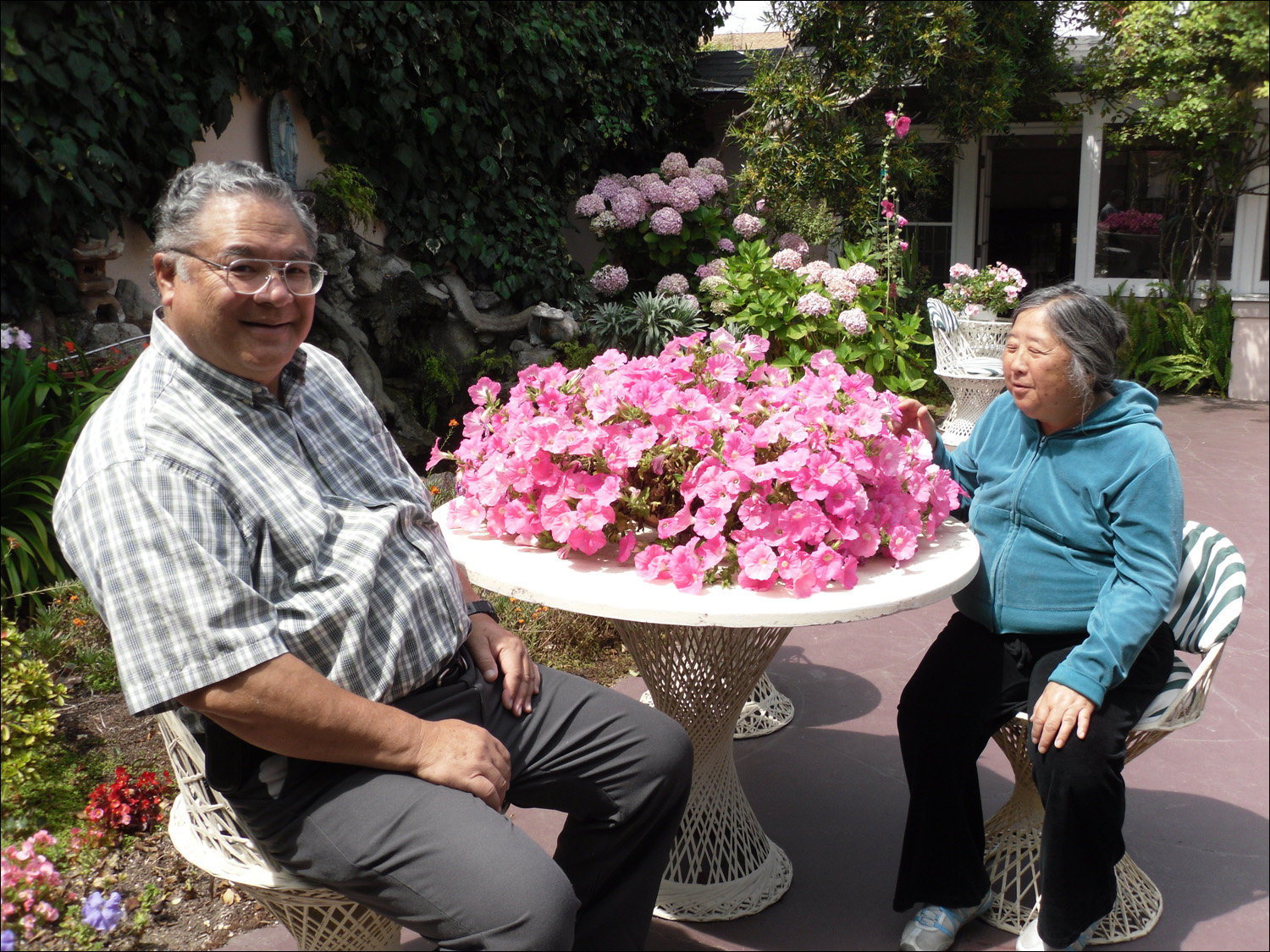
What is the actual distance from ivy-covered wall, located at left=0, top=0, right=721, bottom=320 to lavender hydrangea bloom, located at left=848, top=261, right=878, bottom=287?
2.06m

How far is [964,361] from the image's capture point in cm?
696

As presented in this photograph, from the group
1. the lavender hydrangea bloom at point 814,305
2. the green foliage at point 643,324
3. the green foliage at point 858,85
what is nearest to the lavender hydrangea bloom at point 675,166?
the green foliage at point 858,85

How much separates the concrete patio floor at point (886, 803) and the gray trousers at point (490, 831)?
1.61 feet

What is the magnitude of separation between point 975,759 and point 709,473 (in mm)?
878

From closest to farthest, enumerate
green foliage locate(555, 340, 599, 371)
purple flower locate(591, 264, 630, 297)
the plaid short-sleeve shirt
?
1. the plaid short-sleeve shirt
2. green foliage locate(555, 340, 599, 371)
3. purple flower locate(591, 264, 630, 297)

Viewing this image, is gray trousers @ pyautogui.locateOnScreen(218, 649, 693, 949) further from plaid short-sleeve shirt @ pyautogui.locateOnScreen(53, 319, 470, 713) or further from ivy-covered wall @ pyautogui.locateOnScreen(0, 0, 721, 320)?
ivy-covered wall @ pyautogui.locateOnScreen(0, 0, 721, 320)

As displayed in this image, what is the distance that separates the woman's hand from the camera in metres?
2.21

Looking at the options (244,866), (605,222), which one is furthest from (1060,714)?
(605,222)

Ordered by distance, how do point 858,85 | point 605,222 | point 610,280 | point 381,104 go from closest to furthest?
point 381,104 → point 610,280 → point 605,222 → point 858,85

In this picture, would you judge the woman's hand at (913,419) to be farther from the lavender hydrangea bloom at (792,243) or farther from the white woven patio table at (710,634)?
the lavender hydrangea bloom at (792,243)

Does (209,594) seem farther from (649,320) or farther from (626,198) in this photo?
(626,198)

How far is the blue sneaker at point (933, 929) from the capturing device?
6.68ft

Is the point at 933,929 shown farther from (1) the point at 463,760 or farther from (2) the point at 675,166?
(2) the point at 675,166

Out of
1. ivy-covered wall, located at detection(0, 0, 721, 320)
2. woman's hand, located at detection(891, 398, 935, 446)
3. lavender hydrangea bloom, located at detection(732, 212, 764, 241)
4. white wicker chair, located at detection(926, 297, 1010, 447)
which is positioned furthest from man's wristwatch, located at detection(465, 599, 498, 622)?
lavender hydrangea bloom, located at detection(732, 212, 764, 241)
